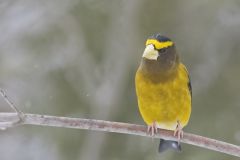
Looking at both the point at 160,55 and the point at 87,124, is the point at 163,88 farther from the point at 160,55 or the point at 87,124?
the point at 87,124

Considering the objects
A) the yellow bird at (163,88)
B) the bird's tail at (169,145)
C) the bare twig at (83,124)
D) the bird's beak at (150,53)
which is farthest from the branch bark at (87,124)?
the bird's tail at (169,145)

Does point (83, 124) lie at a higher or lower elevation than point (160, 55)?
higher

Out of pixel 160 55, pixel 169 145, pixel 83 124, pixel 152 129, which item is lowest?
pixel 169 145

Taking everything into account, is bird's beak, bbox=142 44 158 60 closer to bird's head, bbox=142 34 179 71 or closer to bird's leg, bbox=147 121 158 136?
bird's head, bbox=142 34 179 71

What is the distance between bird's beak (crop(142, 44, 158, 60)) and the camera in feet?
15.2

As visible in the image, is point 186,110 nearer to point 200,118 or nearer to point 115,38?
point 200,118

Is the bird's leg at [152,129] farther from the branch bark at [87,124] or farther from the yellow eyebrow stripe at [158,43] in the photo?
the yellow eyebrow stripe at [158,43]

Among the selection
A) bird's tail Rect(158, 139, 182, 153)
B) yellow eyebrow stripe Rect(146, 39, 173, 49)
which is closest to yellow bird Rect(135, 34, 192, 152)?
yellow eyebrow stripe Rect(146, 39, 173, 49)

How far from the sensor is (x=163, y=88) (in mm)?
4930

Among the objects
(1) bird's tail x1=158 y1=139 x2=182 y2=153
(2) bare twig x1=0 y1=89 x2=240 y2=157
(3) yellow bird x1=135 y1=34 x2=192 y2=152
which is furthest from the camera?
(1) bird's tail x1=158 y1=139 x2=182 y2=153

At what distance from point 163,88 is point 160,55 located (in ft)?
0.85

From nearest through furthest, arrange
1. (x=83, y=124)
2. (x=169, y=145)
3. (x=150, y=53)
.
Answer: (x=83, y=124), (x=150, y=53), (x=169, y=145)

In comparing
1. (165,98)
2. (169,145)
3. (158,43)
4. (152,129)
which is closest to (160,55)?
(158,43)

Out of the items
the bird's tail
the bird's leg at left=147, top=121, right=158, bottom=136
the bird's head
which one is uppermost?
Answer: the bird's head
